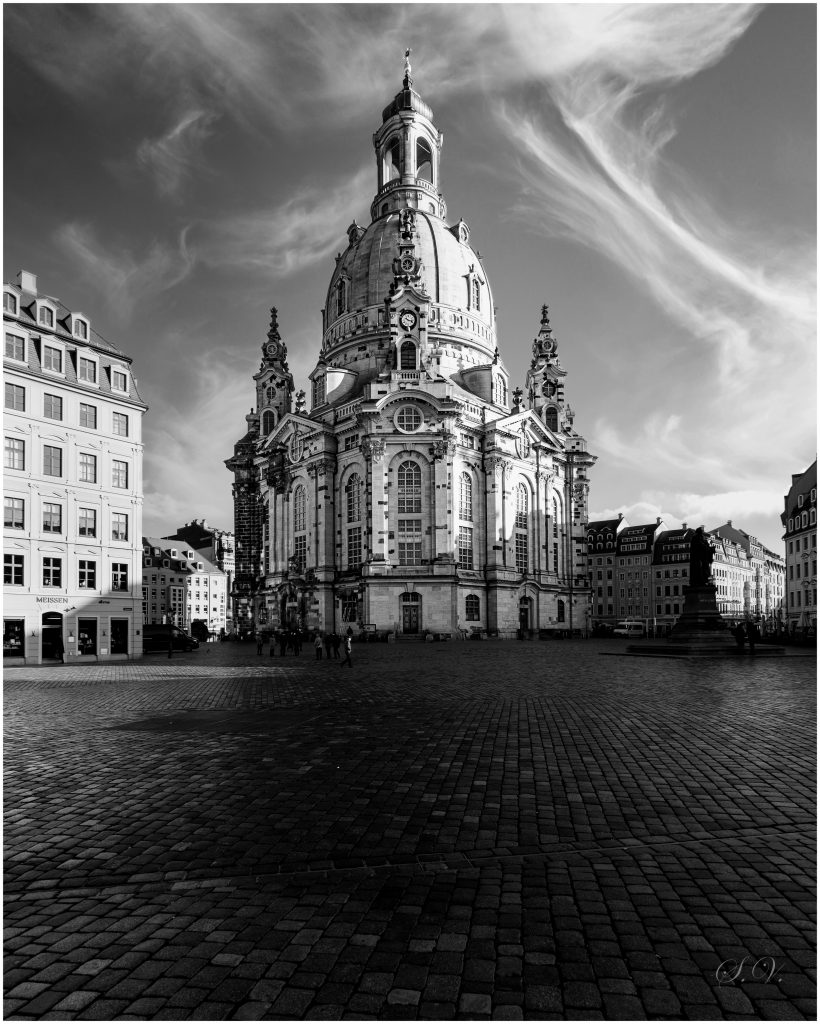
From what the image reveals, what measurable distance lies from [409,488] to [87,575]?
124 ft

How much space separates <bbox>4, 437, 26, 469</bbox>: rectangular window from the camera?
37.8m

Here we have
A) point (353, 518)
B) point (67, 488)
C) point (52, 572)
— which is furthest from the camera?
point (353, 518)

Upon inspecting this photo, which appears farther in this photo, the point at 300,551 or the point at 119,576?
the point at 300,551

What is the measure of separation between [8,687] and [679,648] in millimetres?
30442

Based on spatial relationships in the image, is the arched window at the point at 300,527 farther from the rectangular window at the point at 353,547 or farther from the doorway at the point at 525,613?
the doorway at the point at 525,613

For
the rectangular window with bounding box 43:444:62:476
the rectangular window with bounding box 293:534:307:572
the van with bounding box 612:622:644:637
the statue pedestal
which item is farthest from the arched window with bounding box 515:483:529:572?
the rectangular window with bounding box 43:444:62:476

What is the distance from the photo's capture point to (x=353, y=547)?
76438mm

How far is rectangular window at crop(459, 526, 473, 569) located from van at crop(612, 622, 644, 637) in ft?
85.6

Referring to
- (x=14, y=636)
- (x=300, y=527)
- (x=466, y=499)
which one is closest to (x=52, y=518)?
(x=14, y=636)

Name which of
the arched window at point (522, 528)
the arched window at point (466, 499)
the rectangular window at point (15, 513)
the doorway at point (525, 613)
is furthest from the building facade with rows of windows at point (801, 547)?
the rectangular window at point (15, 513)

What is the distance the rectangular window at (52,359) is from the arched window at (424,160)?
261 feet

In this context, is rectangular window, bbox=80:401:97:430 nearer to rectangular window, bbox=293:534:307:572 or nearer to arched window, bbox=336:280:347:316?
rectangular window, bbox=293:534:307:572

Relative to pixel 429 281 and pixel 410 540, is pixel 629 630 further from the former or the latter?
pixel 429 281

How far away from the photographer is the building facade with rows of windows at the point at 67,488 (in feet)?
125
